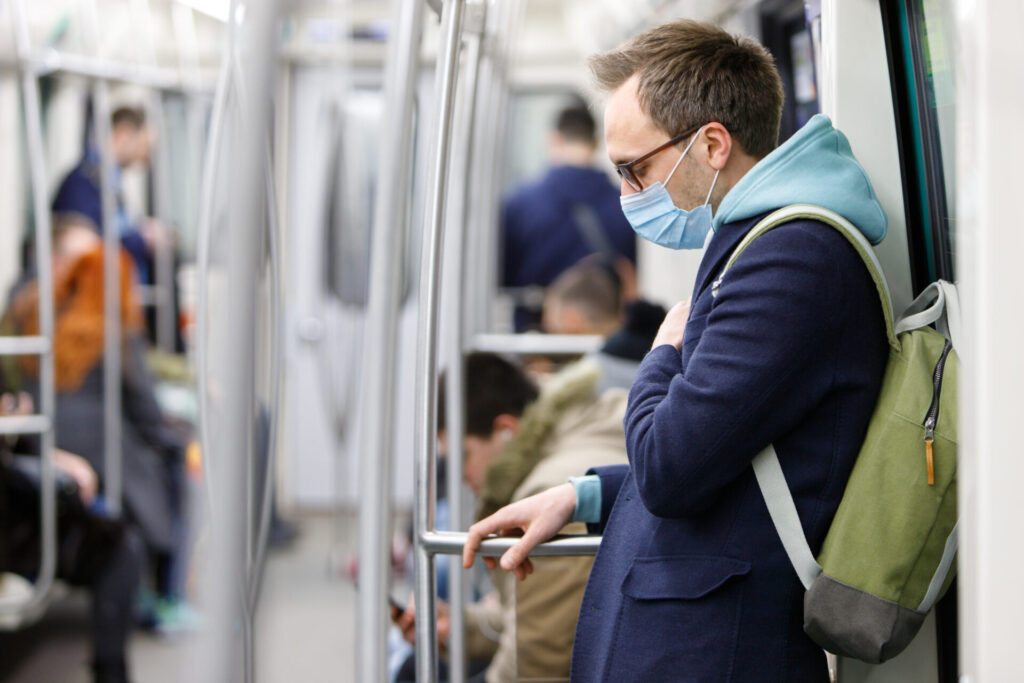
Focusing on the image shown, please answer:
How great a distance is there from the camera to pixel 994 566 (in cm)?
71

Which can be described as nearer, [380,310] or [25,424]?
[380,310]

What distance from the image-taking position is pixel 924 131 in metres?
1.28

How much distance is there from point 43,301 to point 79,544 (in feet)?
2.45

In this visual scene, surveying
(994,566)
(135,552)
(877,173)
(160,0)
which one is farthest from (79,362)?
(994,566)

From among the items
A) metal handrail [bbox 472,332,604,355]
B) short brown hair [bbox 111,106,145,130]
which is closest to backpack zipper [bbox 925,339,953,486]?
metal handrail [bbox 472,332,604,355]

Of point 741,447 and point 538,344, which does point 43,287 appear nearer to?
point 538,344

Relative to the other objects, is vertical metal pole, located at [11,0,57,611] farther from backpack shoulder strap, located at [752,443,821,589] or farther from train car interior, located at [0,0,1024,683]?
backpack shoulder strap, located at [752,443,821,589]

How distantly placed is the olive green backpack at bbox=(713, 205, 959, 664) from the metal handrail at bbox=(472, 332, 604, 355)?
1.52 metres

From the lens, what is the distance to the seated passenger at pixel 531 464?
1545 mm

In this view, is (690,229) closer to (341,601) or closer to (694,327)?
(694,327)

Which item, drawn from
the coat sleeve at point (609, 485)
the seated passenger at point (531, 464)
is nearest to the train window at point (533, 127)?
the seated passenger at point (531, 464)

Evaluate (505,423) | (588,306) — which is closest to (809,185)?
(505,423)

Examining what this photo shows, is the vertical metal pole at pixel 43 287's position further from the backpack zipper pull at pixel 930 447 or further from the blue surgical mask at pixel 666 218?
the backpack zipper pull at pixel 930 447

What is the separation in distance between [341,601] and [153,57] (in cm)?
220
